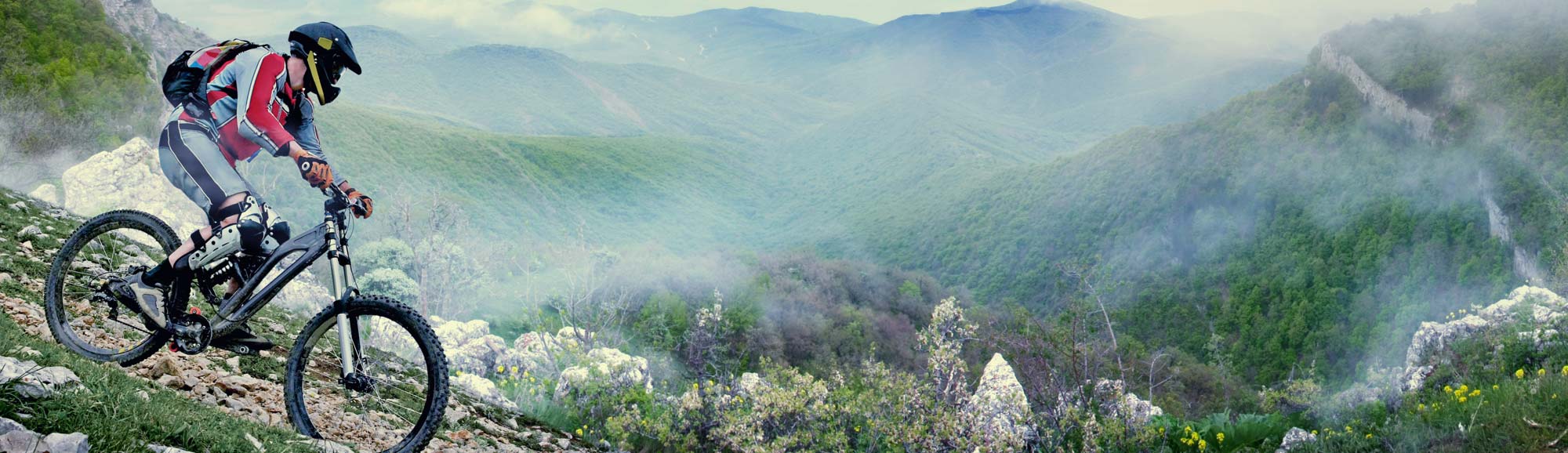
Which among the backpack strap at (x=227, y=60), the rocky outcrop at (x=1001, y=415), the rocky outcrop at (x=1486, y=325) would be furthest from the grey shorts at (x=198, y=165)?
the rocky outcrop at (x=1486, y=325)

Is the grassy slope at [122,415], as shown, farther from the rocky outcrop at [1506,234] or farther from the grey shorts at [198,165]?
the rocky outcrop at [1506,234]

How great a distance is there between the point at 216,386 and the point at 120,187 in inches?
1000

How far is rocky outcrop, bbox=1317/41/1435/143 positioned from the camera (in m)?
96.4

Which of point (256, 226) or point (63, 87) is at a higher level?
point (256, 226)

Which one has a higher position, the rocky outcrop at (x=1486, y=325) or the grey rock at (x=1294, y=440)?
the grey rock at (x=1294, y=440)

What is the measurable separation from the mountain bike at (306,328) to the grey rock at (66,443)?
1.54m

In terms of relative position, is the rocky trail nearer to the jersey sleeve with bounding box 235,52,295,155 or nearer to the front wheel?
the front wheel

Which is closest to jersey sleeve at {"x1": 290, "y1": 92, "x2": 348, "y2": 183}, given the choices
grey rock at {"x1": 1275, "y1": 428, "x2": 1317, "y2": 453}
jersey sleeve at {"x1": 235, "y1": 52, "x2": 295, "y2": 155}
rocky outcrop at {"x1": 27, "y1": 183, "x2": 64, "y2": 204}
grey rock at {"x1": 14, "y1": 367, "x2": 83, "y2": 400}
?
jersey sleeve at {"x1": 235, "y1": 52, "x2": 295, "y2": 155}

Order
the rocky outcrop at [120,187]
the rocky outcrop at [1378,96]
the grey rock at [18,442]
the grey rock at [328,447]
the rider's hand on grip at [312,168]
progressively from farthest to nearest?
1. the rocky outcrop at [1378,96]
2. the rocky outcrop at [120,187]
3. the rider's hand on grip at [312,168]
4. the grey rock at [328,447]
5. the grey rock at [18,442]

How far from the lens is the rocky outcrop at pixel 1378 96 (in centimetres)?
9638

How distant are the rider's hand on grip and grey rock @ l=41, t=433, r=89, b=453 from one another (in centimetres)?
192

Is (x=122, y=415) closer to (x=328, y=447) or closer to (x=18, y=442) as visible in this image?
(x=18, y=442)

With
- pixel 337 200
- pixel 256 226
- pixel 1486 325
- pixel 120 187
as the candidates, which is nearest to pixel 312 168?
pixel 337 200

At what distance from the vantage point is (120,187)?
25.3 m
